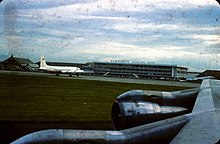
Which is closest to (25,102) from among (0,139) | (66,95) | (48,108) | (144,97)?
(48,108)

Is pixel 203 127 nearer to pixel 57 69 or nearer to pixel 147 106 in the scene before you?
pixel 147 106

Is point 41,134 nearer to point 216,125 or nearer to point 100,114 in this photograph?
point 216,125

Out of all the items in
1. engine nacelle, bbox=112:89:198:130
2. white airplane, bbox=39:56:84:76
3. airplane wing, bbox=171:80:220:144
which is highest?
airplane wing, bbox=171:80:220:144

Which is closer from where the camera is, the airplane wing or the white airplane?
the airplane wing

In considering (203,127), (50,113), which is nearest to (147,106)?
(203,127)

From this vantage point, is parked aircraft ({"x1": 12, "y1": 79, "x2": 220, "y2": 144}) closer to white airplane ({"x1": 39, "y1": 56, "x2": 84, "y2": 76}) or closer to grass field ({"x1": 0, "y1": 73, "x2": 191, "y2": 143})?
grass field ({"x1": 0, "y1": 73, "x2": 191, "y2": 143})

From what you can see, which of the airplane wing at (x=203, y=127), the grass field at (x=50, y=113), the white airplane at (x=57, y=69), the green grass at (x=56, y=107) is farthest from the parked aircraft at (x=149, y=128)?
the white airplane at (x=57, y=69)

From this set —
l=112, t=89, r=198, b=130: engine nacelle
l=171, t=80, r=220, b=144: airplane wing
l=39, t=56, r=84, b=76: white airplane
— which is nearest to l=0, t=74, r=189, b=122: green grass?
l=112, t=89, r=198, b=130: engine nacelle

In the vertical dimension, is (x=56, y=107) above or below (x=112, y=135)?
below
